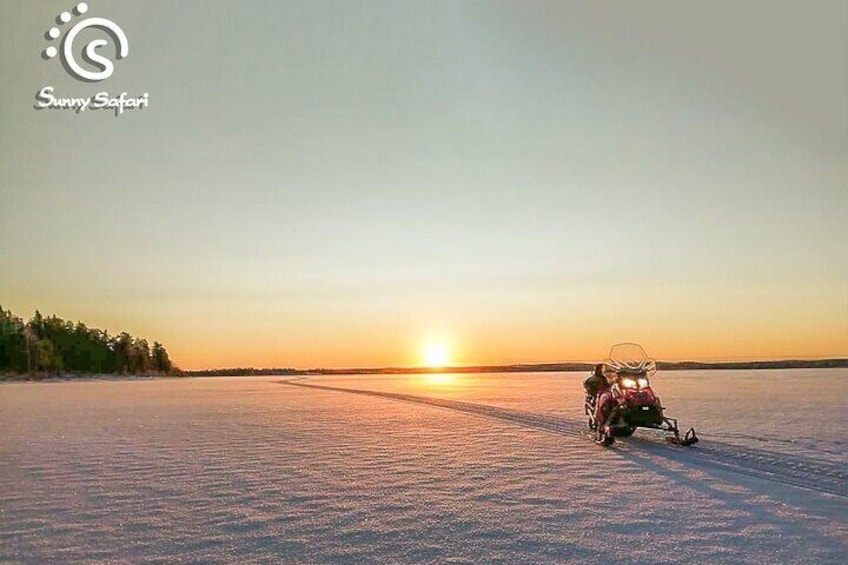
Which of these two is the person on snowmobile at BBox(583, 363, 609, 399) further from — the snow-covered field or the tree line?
the tree line

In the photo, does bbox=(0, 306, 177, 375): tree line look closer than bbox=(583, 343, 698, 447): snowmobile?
No

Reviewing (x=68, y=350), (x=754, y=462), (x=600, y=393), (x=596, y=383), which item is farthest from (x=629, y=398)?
(x=68, y=350)

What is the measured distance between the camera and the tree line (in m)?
86.4

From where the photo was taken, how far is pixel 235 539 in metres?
7.32

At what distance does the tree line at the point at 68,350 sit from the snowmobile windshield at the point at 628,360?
87.9m

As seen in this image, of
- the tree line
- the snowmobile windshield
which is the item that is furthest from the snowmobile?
the tree line

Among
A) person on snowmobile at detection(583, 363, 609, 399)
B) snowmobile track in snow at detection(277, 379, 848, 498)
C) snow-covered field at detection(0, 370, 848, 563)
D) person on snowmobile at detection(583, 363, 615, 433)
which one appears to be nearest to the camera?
snow-covered field at detection(0, 370, 848, 563)

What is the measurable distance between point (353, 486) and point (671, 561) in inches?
197

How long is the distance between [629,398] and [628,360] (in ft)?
5.10

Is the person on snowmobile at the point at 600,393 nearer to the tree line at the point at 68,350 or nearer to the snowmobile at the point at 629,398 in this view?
the snowmobile at the point at 629,398

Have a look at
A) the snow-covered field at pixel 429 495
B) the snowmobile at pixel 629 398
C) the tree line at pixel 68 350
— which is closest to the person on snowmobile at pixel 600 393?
the snowmobile at pixel 629 398

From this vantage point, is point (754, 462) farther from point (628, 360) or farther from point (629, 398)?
point (628, 360)

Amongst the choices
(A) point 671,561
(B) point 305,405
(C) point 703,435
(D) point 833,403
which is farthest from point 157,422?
(D) point 833,403

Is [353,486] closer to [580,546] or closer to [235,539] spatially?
[235,539]
